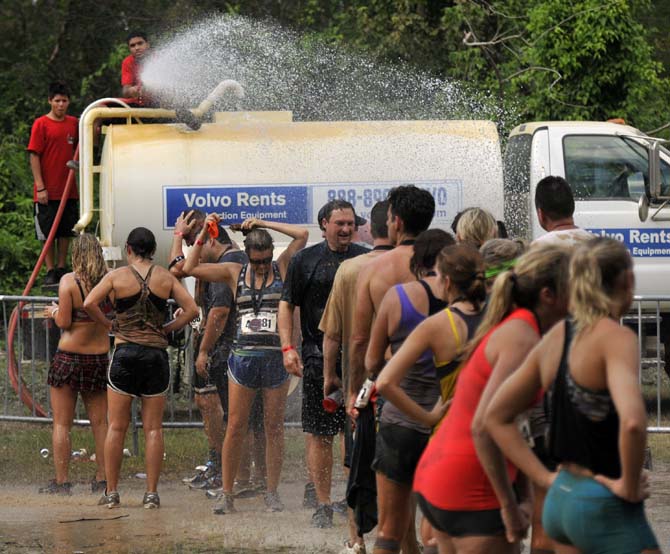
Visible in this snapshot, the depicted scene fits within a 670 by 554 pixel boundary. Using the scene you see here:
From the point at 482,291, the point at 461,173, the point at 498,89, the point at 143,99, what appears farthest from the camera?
the point at 498,89

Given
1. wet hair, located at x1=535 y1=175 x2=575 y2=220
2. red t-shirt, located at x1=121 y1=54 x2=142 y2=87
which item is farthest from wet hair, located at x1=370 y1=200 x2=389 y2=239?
red t-shirt, located at x1=121 y1=54 x2=142 y2=87

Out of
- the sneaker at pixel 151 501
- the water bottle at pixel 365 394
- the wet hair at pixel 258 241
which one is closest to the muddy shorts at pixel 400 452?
the water bottle at pixel 365 394

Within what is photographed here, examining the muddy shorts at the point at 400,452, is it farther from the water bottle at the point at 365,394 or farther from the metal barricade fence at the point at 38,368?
the metal barricade fence at the point at 38,368

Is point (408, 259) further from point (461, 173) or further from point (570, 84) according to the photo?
point (570, 84)

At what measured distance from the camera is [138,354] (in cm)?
853

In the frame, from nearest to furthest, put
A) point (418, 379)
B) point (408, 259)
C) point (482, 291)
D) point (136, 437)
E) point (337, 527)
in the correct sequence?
1. point (482, 291)
2. point (418, 379)
3. point (408, 259)
4. point (337, 527)
5. point (136, 437)

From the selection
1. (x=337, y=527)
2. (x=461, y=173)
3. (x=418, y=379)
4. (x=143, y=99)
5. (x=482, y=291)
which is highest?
(x=143, y=99)

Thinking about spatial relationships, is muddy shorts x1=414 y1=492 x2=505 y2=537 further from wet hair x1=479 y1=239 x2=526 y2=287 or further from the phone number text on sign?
the phone number text on sign

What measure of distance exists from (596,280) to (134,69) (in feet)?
30.8

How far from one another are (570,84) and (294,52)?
4389mm

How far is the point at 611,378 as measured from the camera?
3578 mm

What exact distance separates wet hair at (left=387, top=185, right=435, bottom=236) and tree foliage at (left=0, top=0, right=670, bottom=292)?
1004 cm

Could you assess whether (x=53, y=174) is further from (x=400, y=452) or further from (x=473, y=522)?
(x=473, y=522)

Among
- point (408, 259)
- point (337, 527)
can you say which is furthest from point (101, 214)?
point (408, 259)
